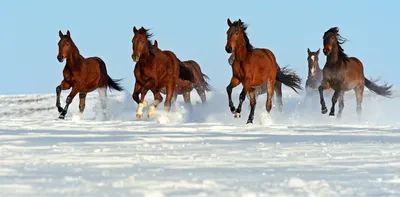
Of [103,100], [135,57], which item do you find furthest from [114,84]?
[135,57]

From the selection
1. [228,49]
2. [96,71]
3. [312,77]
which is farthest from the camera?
[312,77]

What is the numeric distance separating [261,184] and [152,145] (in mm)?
3332

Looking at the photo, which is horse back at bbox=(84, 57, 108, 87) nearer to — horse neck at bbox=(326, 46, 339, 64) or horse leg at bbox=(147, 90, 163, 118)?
horse leg at bbox=(147, 90, 163, 118)

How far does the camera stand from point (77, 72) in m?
16.5

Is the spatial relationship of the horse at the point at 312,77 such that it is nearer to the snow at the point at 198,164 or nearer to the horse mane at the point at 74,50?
the horse mane at the point at 74,50

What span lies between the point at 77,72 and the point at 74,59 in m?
0.31

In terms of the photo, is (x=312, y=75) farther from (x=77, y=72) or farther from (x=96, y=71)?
(x=77, y=72)

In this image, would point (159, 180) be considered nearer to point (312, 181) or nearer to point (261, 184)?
point (261, 184)

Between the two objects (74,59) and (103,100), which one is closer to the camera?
(74,59)

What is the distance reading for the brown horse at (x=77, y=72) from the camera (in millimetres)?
15981

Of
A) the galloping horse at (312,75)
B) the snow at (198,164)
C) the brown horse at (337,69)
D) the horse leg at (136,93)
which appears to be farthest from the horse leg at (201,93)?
the snow at (198,164)

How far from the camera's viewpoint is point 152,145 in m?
7.70

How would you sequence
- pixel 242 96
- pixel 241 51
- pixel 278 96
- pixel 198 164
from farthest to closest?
pixel 278 96 → pixel 241 51 → pixel 242 96 → pixel 198 164

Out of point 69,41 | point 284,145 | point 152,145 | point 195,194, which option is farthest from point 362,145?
point 69,41
